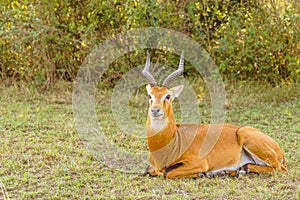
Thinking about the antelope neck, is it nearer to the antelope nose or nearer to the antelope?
the antelope

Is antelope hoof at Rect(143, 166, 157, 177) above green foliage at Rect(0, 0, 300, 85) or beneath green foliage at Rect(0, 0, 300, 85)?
beneath

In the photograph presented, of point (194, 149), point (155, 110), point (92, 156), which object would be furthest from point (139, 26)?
point (155, 110)

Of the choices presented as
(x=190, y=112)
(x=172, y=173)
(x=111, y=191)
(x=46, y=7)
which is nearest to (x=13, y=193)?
(x=111, y=191)

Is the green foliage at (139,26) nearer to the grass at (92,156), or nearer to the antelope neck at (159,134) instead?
the grass at (92,156)

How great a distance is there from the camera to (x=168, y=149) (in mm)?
5477

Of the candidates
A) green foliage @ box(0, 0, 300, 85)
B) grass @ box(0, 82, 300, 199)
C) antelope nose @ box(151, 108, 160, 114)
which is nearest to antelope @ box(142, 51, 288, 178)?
antelope nose @ box(151, 108, 160, 114)

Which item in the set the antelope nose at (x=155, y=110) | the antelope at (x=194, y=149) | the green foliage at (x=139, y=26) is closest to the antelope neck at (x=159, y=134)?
the antelope at (x=194, y=149)

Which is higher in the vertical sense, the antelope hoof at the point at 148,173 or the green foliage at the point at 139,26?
the green foliage at the point at 139,26

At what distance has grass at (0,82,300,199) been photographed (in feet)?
16.4

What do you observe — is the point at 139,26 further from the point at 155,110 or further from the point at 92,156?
the point at 155,110

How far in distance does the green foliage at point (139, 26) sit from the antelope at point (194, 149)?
3.88 m

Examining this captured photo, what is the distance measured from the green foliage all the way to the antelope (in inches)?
153

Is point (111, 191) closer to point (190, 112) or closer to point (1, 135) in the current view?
point (1, 135)

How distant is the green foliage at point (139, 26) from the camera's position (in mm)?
9422
